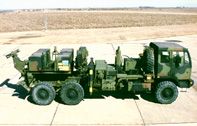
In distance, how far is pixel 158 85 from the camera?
813 centimetres

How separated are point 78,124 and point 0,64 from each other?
31.1 feet

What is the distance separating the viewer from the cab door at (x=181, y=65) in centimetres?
784

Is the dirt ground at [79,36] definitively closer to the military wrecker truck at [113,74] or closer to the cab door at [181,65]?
the military wrecker truck at [113,74]

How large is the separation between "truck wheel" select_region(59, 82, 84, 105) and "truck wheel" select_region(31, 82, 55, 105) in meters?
0.43

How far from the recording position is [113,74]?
7.91m

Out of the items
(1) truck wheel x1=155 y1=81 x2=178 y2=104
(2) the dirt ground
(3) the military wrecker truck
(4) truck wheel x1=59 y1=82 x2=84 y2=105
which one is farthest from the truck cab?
(2) the dirt ground

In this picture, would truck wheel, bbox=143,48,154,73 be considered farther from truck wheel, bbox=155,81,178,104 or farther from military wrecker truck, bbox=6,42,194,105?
truck wheel, bbox=155,81,178,104

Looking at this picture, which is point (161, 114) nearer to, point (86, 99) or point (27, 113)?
point (86, 99)

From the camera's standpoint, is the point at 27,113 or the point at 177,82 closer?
the point at 27,113

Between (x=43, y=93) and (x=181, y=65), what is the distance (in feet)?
18.4

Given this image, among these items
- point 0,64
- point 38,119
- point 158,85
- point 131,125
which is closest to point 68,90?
point 38,119

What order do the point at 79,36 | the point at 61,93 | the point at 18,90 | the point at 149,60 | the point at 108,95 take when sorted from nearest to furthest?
the point at 149,60 → the point at 61,93 → the point at 108,95 → the point at 18,90 → the point at 79,36

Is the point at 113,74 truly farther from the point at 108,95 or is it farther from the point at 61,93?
the point at 61,93

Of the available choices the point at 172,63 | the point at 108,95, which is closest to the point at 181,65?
the point at 172,63
